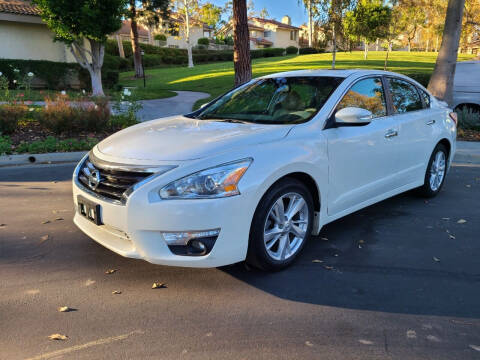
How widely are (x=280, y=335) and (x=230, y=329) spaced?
33 cm

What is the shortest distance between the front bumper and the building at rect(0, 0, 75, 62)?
20.1 m

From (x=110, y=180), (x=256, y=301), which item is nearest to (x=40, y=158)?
(x=110, y=180)

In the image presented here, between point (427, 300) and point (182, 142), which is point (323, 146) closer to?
point (182, 142)

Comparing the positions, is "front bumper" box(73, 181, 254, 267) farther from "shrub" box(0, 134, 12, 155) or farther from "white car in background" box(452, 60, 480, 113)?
"white car in background" box(452, 60, 480, 113)

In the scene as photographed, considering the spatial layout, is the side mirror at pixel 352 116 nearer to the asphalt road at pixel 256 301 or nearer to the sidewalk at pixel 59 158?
the asphalt road at pixel 256 301

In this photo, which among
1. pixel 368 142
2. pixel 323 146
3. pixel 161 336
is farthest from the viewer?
pixel 368 142

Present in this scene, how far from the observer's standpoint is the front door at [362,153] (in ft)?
12.4

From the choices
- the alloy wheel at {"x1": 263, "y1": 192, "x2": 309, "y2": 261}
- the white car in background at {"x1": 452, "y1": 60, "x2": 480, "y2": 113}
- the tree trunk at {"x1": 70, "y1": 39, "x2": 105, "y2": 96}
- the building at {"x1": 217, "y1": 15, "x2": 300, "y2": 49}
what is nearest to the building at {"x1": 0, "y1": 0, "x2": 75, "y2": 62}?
the tree trunk at {"x1": 70, "y1": 39, "x2": 105, "y2": 96}

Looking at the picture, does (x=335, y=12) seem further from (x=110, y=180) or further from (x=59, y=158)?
(x=110, y=180)

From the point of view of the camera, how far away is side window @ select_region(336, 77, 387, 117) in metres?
4.06

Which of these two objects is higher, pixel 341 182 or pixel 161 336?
pixel 341 182

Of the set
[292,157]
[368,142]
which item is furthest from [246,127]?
[368,142]

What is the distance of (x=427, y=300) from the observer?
3062mm

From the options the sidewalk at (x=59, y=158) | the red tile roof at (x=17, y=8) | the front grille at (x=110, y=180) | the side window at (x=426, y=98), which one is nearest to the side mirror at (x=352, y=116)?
the front grille at (x=110, y=180)
